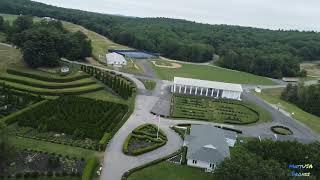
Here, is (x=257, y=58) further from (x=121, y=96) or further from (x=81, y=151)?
(x=81, y=151)

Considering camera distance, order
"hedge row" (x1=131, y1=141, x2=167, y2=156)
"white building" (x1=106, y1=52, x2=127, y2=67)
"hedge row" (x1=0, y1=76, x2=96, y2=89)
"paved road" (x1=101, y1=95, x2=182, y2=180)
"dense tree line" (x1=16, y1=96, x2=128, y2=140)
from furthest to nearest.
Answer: "white building" (x1=106, y1=52, x2=127, y2=67) < "hedge row" (x1=0, y1=76, x2=96, y2=89) < "dense tree line" (x1=16, y1=96, x2=128, y2=140) < "hedge row" (x1=131, y1=141, x2=167, y2=156) < "paved road" (x1=101, y1=95, x2=182, y2=180)

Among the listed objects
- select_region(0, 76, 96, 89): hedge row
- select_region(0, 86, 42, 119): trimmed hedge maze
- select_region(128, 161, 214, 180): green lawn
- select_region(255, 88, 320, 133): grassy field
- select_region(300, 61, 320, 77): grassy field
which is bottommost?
select_region(128, 161, 214, 180): green lawn

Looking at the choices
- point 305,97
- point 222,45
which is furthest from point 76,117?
point 222,45

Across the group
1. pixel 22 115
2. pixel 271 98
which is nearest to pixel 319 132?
pixel 271 98

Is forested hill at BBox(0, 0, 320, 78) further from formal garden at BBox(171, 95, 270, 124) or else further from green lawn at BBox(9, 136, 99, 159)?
green lawn at BBox(9, 136, 99, 159)

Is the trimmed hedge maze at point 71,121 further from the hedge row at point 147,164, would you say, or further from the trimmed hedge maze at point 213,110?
the trimmed hedge maze at point 213,110

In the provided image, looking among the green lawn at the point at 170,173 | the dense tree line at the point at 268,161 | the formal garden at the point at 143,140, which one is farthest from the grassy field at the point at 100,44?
the dense tree line at the point at 268,161

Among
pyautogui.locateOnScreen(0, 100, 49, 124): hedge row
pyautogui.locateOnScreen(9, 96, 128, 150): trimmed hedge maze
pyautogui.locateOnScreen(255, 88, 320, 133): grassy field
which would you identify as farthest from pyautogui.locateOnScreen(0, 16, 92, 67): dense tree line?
pyautogui.locateOnScreen(255, 88, 320, 133): grassy field
